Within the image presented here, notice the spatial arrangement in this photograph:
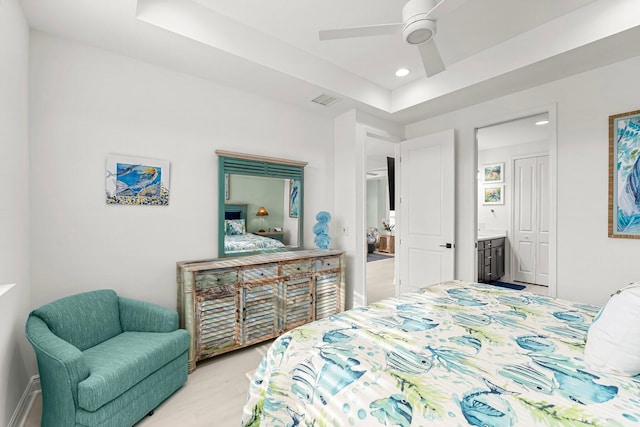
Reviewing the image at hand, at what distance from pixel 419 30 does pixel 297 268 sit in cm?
223

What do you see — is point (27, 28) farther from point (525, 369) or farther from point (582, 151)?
point (582, 151)

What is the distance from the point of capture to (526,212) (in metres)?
5.09

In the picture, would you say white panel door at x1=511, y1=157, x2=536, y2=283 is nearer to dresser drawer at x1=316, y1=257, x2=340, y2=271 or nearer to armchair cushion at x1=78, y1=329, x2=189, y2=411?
dresser drawer at x1=316, y1=257, x2=340, y2=271

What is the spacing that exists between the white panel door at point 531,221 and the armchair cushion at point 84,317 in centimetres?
590

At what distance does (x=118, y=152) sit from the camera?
2322 mm

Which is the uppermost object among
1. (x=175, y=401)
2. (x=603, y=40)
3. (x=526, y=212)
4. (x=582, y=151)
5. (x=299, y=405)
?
(x=603, y=40)

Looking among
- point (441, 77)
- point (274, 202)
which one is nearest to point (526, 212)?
point (441, 77)

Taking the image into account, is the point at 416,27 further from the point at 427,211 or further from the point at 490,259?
the point at 490,259

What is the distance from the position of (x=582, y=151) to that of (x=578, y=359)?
2.25m

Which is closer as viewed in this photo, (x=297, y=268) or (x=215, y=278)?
(x=215, y=278)

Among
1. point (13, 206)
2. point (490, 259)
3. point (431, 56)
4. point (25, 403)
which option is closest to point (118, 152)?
point (13, 206)

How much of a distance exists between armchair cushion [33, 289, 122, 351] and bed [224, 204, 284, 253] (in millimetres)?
1033

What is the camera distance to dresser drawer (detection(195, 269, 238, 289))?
2353 millimetres

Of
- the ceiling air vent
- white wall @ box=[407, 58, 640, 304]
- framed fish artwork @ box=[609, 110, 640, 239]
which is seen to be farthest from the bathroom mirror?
framed fish artwork @ box=[609, 110, 640, 239]
